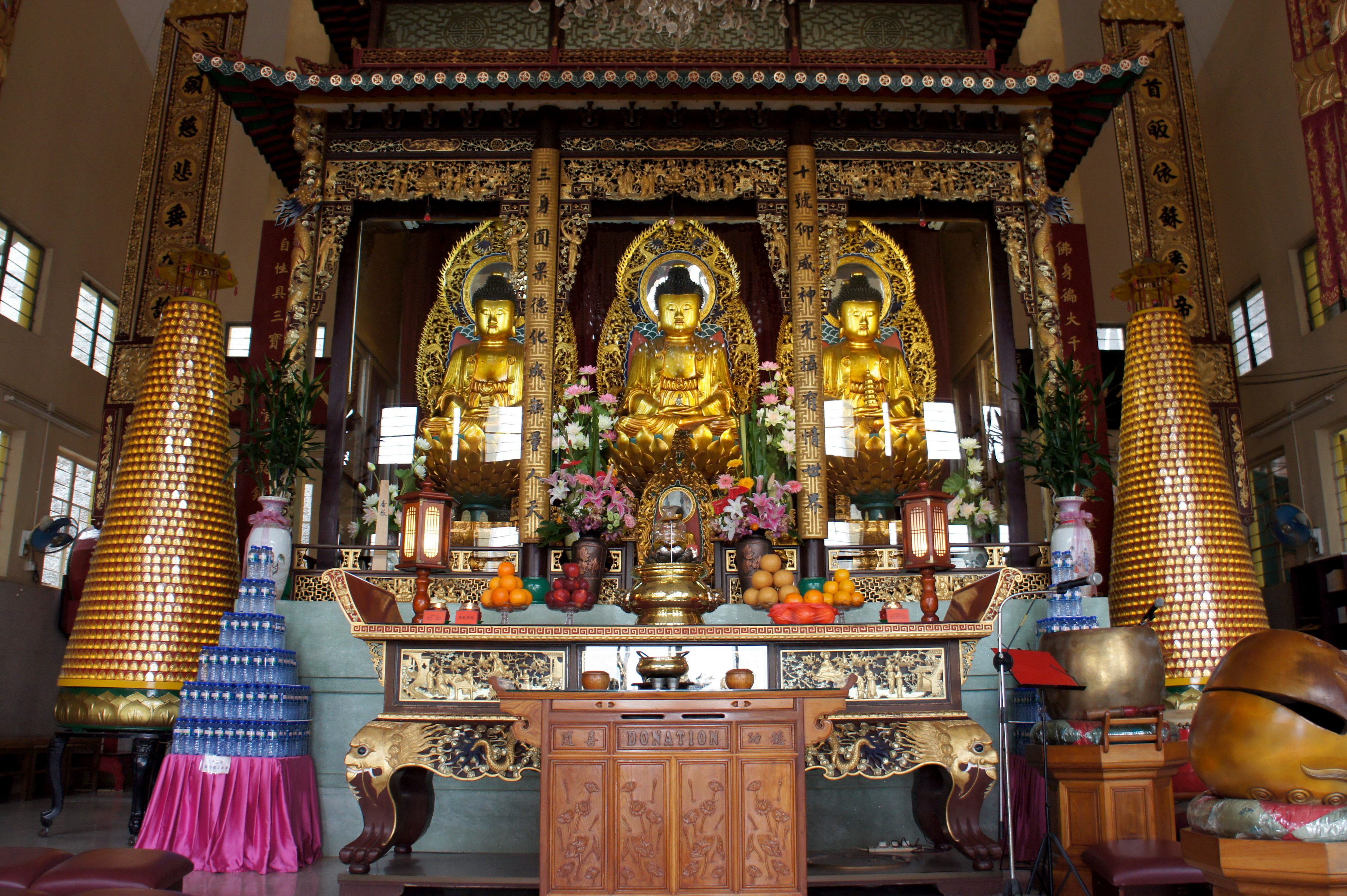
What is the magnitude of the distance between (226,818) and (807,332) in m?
3.77

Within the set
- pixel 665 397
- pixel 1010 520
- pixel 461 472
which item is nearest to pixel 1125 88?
pixel 1010 520

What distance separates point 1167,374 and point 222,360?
5.13m

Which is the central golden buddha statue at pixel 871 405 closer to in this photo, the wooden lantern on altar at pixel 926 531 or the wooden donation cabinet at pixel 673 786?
the wooden lantern on altar at pixel 926 531

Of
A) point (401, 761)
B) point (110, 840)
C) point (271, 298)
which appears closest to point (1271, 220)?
point (271, 298)

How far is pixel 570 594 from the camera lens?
4770 mm

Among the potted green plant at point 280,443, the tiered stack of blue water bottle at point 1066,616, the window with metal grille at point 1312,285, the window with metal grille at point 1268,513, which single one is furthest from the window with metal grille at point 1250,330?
the potted green plant at point 280,443

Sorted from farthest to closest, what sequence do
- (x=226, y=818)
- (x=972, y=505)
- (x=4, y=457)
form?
(x=4, y=457) < (x=972, y=505) < (x=226, y=818)

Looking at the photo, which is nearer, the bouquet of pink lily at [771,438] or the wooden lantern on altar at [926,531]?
the wooden lantern on altar at [926,531]

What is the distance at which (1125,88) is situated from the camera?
605cm

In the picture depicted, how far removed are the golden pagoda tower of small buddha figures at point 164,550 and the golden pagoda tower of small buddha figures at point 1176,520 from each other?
467 centimetres

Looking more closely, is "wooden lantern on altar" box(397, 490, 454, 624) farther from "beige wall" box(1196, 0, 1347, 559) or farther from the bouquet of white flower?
"beige wall" box(1196, 0, 1347, 559)

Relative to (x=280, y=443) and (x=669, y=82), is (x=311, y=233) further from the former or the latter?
(x=669, y=82)

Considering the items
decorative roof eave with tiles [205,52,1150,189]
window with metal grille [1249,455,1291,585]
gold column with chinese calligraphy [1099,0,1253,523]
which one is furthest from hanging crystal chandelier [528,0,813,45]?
window with metal grille [1249,455,1291,585]

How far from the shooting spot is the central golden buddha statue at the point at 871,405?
6.73 meters
